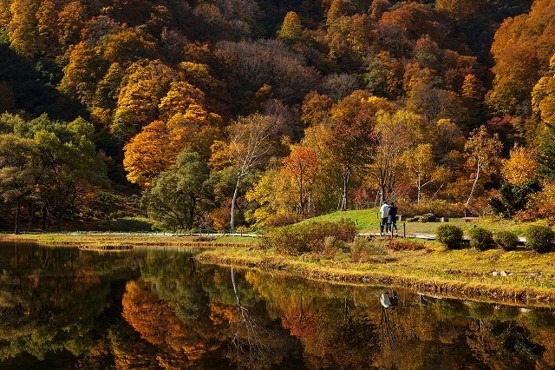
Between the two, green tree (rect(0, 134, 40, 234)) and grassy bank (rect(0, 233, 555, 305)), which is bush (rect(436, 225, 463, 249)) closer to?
grassy bank (rect(0, 233, 555, 305))

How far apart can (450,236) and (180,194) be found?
40.6 meters

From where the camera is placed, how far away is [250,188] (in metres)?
66.3

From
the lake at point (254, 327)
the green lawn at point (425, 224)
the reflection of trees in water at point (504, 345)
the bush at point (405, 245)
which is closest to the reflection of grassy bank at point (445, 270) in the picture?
the bush at point (405, 245)

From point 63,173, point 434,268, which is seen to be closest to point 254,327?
point 434,268

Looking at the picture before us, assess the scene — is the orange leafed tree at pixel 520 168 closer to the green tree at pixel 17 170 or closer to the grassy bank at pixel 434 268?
the grassy bank at pixel 434 268

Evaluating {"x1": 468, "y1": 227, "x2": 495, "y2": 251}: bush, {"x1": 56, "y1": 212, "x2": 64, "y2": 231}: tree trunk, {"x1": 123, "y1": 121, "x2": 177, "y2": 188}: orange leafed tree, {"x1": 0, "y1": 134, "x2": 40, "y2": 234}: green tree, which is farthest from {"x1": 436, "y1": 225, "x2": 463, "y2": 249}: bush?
{"x1": 123, "y1": 121, "x2": 177, "y2": 188}: orange leafed tree

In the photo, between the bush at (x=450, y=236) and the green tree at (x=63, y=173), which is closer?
the bush at (x=450, y=236)

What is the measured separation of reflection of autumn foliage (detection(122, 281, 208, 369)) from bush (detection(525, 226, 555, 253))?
16238 mm

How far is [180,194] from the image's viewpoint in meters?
66.9

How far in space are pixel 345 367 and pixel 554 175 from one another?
2513 cm

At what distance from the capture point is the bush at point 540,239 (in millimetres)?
27391

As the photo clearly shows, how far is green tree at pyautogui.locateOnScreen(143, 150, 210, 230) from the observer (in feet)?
217

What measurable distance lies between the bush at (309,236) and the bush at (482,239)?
9027 millimetres

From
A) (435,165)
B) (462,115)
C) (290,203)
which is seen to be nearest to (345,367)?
(290,203)
